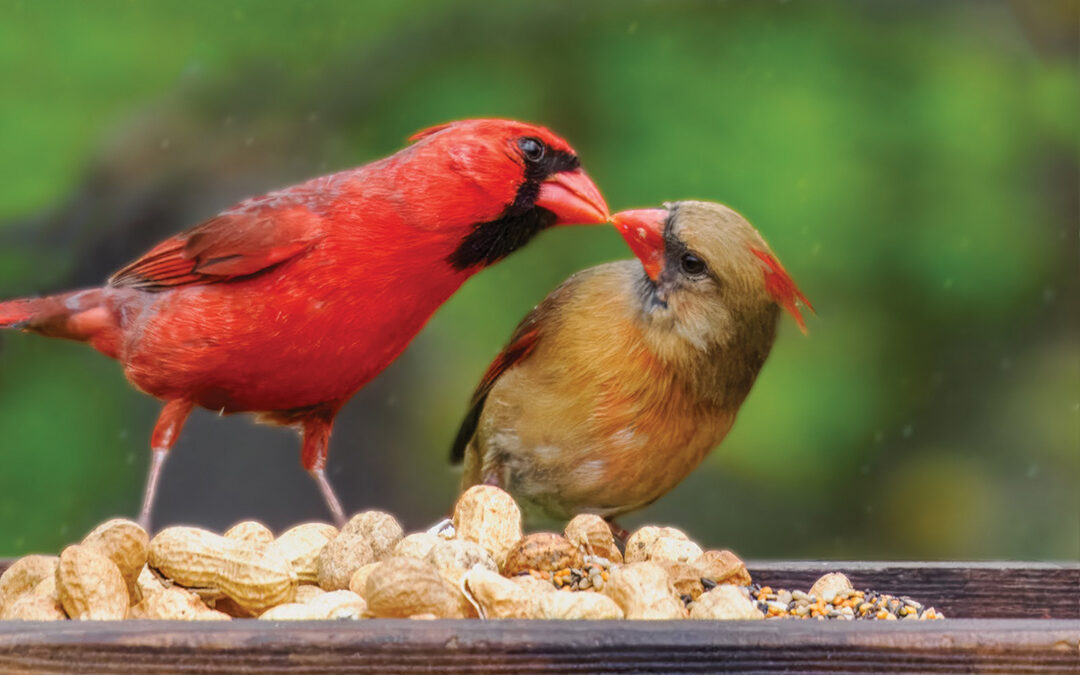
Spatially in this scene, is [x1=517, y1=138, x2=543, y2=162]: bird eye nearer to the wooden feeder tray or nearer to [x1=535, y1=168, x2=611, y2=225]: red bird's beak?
[x1=535, y1=168, x2=611, y2=225]: red bird's beak

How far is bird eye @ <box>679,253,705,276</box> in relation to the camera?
6.64 feet

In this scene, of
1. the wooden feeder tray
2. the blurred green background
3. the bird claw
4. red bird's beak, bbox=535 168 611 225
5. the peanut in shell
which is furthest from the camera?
the blurred green background

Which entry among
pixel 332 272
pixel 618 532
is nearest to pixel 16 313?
pixel 332 272

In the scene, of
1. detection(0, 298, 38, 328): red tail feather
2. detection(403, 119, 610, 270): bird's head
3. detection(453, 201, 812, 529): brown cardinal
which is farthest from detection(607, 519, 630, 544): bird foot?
detection(0, 298, 38, 328): red tail feather

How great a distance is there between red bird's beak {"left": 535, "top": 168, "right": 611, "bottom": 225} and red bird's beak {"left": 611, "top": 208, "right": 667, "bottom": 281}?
49 millimetres

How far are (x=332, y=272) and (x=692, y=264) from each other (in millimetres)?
542

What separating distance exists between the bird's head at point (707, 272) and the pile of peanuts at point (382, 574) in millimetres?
348

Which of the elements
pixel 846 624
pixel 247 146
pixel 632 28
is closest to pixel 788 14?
pixel 632 28

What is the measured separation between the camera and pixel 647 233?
2.04 meters

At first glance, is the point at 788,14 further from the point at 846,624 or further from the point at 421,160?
the point at 846,624

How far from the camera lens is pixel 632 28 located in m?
3.35

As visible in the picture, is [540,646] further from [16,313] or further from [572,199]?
[16,313]

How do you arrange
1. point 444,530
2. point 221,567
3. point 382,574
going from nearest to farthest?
point 382,574, point 221,567, point 444,530

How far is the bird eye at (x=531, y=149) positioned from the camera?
198 centimetres
